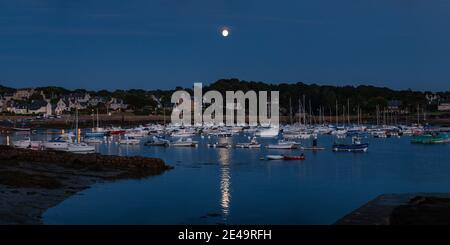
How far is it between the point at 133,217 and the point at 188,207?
3154 mm

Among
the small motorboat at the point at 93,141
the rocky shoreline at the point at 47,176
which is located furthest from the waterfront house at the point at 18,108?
the rocky shoreline at the point at 47,176

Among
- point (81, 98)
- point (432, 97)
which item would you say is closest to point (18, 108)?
point (81, 98)

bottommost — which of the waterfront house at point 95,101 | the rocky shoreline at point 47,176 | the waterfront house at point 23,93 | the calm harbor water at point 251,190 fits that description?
the calm harbor water at point 251,190

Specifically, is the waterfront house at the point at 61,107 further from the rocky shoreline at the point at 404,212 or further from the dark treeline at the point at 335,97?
the rocky shoreline at the point at 404,212

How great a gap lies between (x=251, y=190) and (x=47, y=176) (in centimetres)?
984

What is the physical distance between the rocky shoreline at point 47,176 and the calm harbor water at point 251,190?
725 mm

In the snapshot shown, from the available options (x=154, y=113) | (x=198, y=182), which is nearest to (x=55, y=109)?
(x=154, y=113)

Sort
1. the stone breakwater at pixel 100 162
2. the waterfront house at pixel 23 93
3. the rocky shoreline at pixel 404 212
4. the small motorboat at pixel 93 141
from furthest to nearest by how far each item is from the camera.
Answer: the waterfront house at pixel 23 93 < the small motorboat at pixel 93 141 < the stone breakwater at pixel 100 162 < the rocky shoreline at pixel 404 212

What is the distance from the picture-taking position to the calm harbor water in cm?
2177

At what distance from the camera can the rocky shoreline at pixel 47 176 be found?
68.0 ft

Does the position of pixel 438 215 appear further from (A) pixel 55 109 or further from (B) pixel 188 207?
(A) pixel 55 109

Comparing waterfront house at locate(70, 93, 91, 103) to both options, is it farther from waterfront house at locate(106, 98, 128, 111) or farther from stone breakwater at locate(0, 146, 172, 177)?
stone breakwater at locate(0, 146, 172, 177)

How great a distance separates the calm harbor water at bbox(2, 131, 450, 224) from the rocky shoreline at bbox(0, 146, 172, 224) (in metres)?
→ 0.72
